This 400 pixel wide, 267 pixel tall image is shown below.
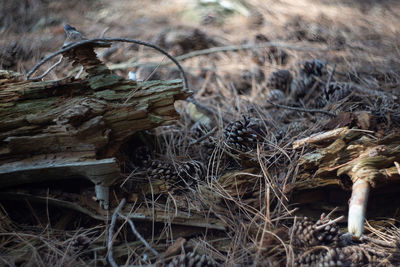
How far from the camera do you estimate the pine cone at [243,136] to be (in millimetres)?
A: 1592

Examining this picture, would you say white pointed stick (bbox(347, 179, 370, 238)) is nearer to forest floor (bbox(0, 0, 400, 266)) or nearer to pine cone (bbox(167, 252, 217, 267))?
forest floor (bbox(0, 0, 400, 266))

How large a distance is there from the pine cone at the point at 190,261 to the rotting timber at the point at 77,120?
0.48m

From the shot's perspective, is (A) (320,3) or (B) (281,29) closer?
(B) (281,29)

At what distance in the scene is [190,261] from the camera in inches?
46.1

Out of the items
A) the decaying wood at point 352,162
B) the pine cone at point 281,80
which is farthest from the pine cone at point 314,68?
the decaying wood at point 352,162

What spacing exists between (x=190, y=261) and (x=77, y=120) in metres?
0.80

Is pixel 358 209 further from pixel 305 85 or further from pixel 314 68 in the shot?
pixel 314 68

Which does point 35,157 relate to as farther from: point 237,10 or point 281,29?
point 237,10

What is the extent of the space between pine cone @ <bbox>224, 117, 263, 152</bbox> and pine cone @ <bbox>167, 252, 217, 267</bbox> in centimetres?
63

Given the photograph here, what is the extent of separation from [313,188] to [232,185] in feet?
1.31

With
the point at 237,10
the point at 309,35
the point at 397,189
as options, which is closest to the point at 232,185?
the point at 397,189

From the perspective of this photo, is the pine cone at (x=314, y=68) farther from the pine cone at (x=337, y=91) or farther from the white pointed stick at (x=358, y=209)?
the white pointed stick at (x=358, y=209)

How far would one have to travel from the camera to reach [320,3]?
389cm

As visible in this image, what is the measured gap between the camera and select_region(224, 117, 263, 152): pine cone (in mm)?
1592
